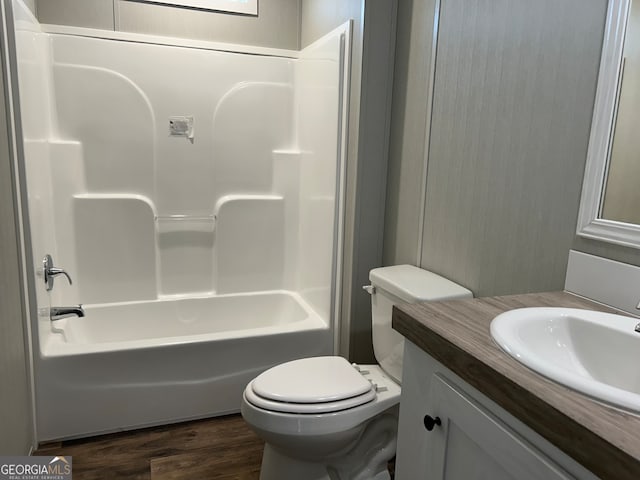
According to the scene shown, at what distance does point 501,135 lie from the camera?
1431mm

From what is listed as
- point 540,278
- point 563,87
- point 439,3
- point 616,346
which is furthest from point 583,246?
point 439,3

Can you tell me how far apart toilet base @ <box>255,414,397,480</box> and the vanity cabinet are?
50 cm

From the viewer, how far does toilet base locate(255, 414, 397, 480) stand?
1.63 metres

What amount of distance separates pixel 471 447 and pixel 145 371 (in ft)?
5.22

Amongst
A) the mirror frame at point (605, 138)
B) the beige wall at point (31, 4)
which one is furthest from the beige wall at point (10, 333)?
the mirror frame at point (605, 138)

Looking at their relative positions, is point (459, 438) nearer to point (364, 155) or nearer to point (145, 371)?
point (364, 155)

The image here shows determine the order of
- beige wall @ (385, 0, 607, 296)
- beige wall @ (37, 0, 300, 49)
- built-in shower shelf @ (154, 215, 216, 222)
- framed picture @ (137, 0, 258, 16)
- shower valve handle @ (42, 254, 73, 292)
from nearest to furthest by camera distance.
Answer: beige wall @ (385, 0, 607, 296)
shower valve handle @ (42, 254, 73, 292)
beige wall @ (37, 0, 300, 49)
framed picture @ (137, 0, 258, 16)
built-in shower shelf @ (154, 215, 216, 222)

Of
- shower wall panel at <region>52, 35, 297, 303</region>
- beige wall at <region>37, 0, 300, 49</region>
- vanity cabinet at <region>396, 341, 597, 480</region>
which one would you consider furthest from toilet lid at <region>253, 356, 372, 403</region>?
beige wall at <region>37, 0, 300, 49</region>

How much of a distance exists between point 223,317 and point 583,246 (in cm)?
213

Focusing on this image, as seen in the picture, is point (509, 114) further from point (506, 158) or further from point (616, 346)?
point (616, 346)

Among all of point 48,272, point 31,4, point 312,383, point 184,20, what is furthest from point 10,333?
point 184,20

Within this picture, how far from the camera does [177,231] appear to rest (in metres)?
2.71

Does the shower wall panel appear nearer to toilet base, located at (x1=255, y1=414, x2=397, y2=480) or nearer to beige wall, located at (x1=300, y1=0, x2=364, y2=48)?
beige wall, located at (x1=300, y1=0, x2=364, y2=48)

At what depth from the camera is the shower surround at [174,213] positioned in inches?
79.9
